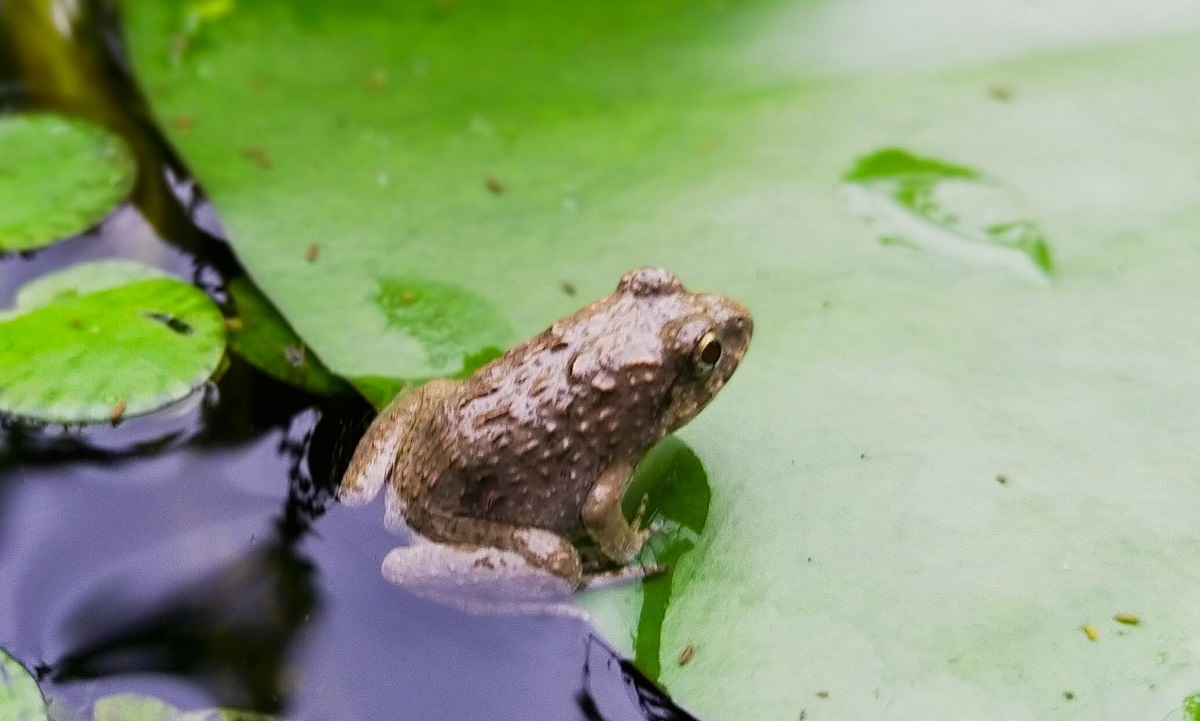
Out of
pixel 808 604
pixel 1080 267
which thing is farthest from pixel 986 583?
pixel 1080 267

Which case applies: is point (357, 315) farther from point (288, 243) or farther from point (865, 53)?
point (865, 53)

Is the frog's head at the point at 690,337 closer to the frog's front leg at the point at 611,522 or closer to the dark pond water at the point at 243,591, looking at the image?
the frog's front leg at the point at 611,522

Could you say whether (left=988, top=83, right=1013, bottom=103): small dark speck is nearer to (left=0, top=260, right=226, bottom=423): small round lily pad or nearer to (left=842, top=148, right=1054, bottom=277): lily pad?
(left=842, top=148, right=1054, bottom=277): lily pad

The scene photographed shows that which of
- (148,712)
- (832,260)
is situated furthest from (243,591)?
(832,260)

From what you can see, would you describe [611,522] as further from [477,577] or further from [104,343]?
[104,343]

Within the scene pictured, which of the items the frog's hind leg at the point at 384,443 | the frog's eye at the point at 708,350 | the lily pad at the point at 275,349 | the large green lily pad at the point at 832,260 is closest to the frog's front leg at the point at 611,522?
the large green lily pad at the point at 832,260
